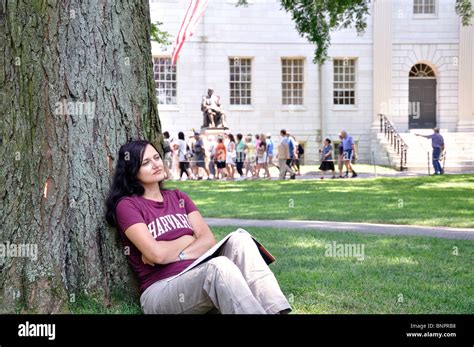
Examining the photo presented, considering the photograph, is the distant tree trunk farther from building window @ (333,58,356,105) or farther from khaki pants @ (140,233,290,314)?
building window @ (333,58,356,105)

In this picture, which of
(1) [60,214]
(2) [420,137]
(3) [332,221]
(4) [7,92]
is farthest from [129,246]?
(2) [420,137]

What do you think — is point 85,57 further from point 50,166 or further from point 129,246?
point 129,246

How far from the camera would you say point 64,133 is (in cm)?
539

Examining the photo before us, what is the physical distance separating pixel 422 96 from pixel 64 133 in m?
32.2

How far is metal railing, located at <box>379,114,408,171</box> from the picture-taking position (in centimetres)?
2972

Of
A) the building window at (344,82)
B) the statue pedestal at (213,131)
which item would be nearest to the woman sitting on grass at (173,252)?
the statue pedestal at (213,131)

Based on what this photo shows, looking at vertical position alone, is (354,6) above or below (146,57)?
above

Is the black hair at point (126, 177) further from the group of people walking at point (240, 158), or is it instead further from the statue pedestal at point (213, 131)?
the statue pedestal at point (213, 131)

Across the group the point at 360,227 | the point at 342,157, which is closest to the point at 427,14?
the point at 342,157

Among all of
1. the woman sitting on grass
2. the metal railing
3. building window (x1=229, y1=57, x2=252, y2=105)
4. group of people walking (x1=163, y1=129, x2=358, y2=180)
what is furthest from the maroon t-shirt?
building window (x1=229, y1=57, x2=252, y2=105)

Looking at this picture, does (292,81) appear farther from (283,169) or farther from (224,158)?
(283,169)

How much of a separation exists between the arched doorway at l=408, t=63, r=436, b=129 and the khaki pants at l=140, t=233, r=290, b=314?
3159 centimetres

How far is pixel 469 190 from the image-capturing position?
17688 mm
